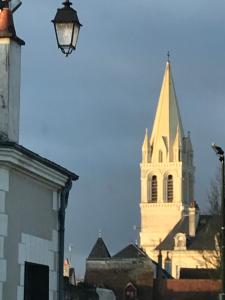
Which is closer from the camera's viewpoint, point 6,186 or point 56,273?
point 6,186

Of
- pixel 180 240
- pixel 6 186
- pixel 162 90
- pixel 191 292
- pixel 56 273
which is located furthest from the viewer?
pixel 162 90

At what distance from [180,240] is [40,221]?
4959 inches

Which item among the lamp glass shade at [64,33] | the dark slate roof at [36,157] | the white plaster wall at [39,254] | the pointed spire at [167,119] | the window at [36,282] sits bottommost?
the window at [36,282]

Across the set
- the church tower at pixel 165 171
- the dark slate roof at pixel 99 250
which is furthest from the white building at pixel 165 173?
the dark slate roof at pixel 99 250

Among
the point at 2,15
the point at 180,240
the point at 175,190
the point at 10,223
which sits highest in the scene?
the point at 175,190

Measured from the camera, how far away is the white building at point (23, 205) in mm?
10094

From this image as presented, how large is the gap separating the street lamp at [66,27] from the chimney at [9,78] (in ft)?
2.21

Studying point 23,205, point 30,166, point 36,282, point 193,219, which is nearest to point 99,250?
point 193,219

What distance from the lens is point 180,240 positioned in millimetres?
136000

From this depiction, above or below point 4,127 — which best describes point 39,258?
below

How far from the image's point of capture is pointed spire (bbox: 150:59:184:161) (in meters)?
168

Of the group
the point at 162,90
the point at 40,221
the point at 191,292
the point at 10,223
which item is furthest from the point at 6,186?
the point at 162,90

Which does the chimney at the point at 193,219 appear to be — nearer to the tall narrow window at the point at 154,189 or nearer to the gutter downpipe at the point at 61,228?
the tall narrow window at the point at 154,189

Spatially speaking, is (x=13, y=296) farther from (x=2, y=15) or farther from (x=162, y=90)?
(x=162, y=90)
